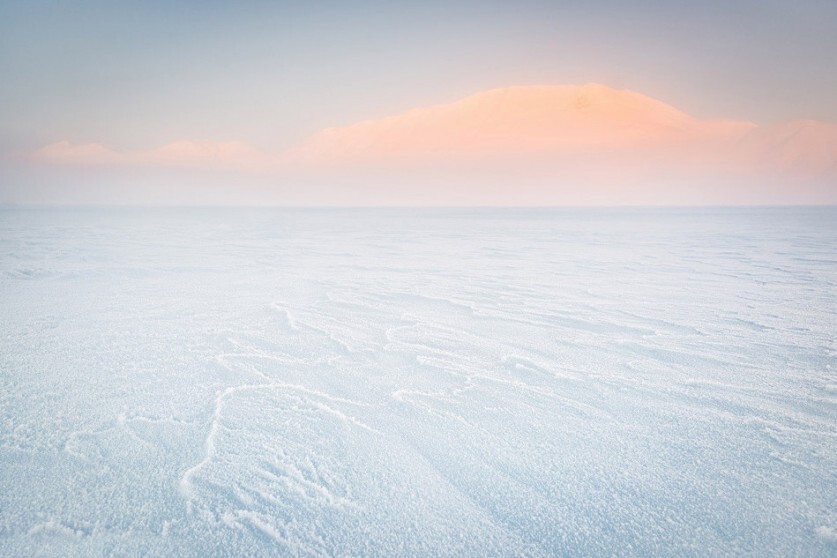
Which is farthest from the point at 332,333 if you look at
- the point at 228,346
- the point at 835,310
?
the point at 835,310

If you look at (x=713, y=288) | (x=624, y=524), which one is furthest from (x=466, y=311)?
(x=713, y=288)

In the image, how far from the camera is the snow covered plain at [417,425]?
2059 mm

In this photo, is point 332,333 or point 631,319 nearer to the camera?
point 332,333

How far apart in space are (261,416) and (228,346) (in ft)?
5.49

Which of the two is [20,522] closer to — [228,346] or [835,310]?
[228,346]

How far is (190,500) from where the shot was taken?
88.1 inches

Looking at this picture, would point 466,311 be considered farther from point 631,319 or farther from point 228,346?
point 228,346

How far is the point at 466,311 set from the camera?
600cm

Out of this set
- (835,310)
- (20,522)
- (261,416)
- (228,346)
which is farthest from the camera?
(835,310)

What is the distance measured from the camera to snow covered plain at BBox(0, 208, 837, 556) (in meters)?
2.06

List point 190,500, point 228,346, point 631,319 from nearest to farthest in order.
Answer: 1. point 190,500
2. point 228,346
3. point 631,319

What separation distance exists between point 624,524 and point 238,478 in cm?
204

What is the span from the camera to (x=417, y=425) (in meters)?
3.00

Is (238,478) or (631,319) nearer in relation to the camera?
(238,478)
